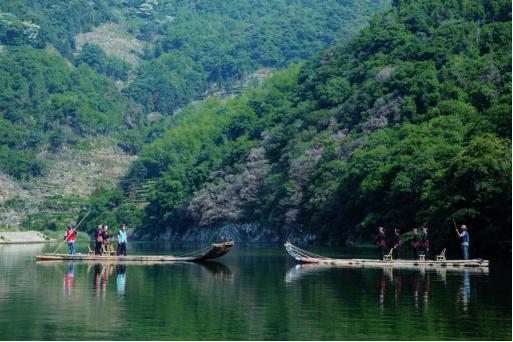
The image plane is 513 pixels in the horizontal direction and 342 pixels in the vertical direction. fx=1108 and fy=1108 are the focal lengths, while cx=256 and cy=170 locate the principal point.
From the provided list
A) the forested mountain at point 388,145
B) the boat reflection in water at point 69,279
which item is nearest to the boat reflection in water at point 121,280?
the boat reflection in water at point 69,279

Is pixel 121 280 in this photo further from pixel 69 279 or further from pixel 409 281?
pixel 409 281

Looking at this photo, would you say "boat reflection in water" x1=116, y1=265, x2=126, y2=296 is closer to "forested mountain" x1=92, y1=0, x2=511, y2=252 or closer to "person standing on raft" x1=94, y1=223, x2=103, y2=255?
"person standing on raft" x1=94, y1=223, x2=103, y2=255

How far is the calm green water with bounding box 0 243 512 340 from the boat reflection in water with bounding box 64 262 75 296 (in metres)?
0.05

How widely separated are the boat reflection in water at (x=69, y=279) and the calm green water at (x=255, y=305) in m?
0.05

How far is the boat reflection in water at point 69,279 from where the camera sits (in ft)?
148

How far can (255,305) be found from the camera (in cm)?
3947

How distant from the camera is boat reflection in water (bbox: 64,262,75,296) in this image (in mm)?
45041

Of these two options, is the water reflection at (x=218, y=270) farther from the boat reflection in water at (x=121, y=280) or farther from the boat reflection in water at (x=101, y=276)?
the boat reflection in water at (x=101, y=276)

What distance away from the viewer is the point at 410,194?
97.2 metres

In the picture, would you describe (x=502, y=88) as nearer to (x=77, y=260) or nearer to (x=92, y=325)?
(x=77, y=260)

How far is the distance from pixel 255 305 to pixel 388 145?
86.0 m

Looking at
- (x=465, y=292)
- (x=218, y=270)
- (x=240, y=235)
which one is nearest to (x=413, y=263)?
(x=218, y=270)

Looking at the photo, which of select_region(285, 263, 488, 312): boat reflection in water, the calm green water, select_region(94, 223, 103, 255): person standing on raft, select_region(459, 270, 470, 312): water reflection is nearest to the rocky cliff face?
select_region(94, 223, 103, 255): person standing on raft

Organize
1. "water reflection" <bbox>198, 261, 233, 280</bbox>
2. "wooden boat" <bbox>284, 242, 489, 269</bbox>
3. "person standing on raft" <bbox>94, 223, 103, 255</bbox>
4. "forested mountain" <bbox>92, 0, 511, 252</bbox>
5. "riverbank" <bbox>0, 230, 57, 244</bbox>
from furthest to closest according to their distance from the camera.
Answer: "riverbank" <bbox>0, 230, 57, 244</bbox>, "forested mountain" <bbox>92, 0, 511, 252</bbox>, "person standing on raft" <bbox>94, 223, 103, 255</bbox>, "wooden boat" <bbox>284, 242, 489, 269</bbox>, "water reflection" <bbox>198, 261, 233, 280</bbox>
